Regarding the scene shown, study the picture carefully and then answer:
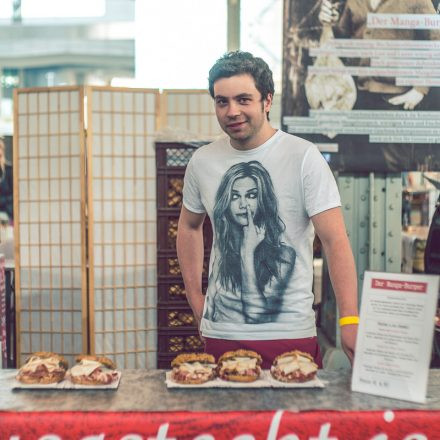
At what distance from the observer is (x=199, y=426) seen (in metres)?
1.37

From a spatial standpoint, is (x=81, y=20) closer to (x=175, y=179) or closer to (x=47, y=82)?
(x=47, y=82)

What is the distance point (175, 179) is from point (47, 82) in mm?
6794

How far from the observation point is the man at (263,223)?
1.88 meters

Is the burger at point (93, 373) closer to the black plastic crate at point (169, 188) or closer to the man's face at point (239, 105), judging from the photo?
the man's face at point (239, 105)

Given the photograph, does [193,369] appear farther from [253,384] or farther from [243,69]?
[243,69]

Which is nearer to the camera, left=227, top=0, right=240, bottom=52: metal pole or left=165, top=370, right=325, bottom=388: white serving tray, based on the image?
left=165, top=370, right=325, bottom=388: white serving tray

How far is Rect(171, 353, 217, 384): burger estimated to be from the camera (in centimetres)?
154

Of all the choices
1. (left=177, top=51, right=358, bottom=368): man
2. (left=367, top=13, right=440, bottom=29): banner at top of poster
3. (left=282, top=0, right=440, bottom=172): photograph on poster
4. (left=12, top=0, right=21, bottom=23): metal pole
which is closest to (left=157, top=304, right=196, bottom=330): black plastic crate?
(left=282, top=0, right=440, bottom=172): photograph on poster

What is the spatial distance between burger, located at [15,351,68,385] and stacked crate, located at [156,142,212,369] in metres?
1.75

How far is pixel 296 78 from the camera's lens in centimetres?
323

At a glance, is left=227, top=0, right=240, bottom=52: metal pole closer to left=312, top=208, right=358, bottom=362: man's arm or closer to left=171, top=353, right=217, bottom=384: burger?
left=312, top=208, right=358, bottom=362: man's arm

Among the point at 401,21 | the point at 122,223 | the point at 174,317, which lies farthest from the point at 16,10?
the point at 401,21

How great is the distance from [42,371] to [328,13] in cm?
228

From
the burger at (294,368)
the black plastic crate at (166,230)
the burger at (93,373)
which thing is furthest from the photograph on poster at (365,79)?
the burger at (93,373)
